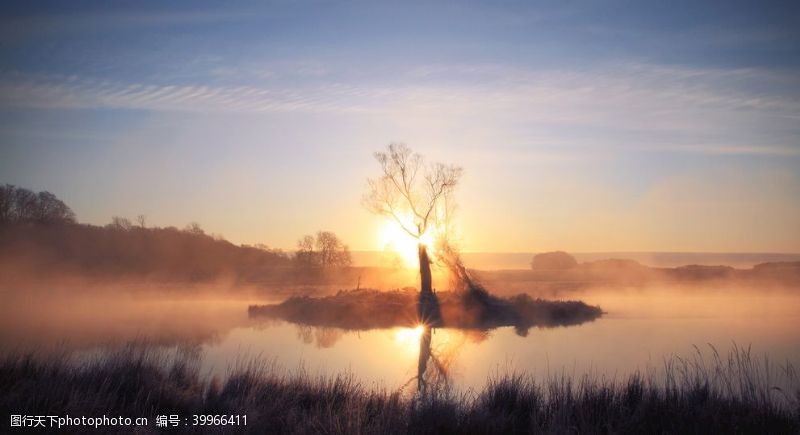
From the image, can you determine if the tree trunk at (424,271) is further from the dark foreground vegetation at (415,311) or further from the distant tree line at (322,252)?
the distant tree line at (322,252)

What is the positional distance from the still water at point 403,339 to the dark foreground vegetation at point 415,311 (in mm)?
1249

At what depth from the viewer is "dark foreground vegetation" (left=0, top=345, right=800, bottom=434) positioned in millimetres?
6637

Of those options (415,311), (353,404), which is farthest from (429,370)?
(415,311)

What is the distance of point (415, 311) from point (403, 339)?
5.03 m

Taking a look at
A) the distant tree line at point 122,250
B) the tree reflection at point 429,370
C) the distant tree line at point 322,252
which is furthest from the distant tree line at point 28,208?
the tree reflection at point 429,370

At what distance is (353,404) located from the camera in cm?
779

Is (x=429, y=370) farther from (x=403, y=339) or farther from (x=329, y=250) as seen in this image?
(x=329, y=250)

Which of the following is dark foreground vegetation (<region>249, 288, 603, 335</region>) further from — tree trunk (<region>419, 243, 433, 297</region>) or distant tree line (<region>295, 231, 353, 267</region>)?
distant tree line (<region>295, 231, 353, 267</region>)

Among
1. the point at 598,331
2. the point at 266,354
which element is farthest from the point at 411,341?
the point at 598,331

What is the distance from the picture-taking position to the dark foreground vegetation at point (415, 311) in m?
22.6

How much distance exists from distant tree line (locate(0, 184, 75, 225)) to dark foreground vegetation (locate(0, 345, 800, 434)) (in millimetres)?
49788

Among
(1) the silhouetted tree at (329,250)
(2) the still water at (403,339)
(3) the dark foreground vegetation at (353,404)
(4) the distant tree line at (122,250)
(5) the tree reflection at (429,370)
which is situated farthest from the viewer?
(1) the silhouetted tree at (329,250)

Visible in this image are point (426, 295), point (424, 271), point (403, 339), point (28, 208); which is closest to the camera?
point (403, 339)

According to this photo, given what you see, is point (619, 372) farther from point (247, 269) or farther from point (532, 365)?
point (247, 269)
